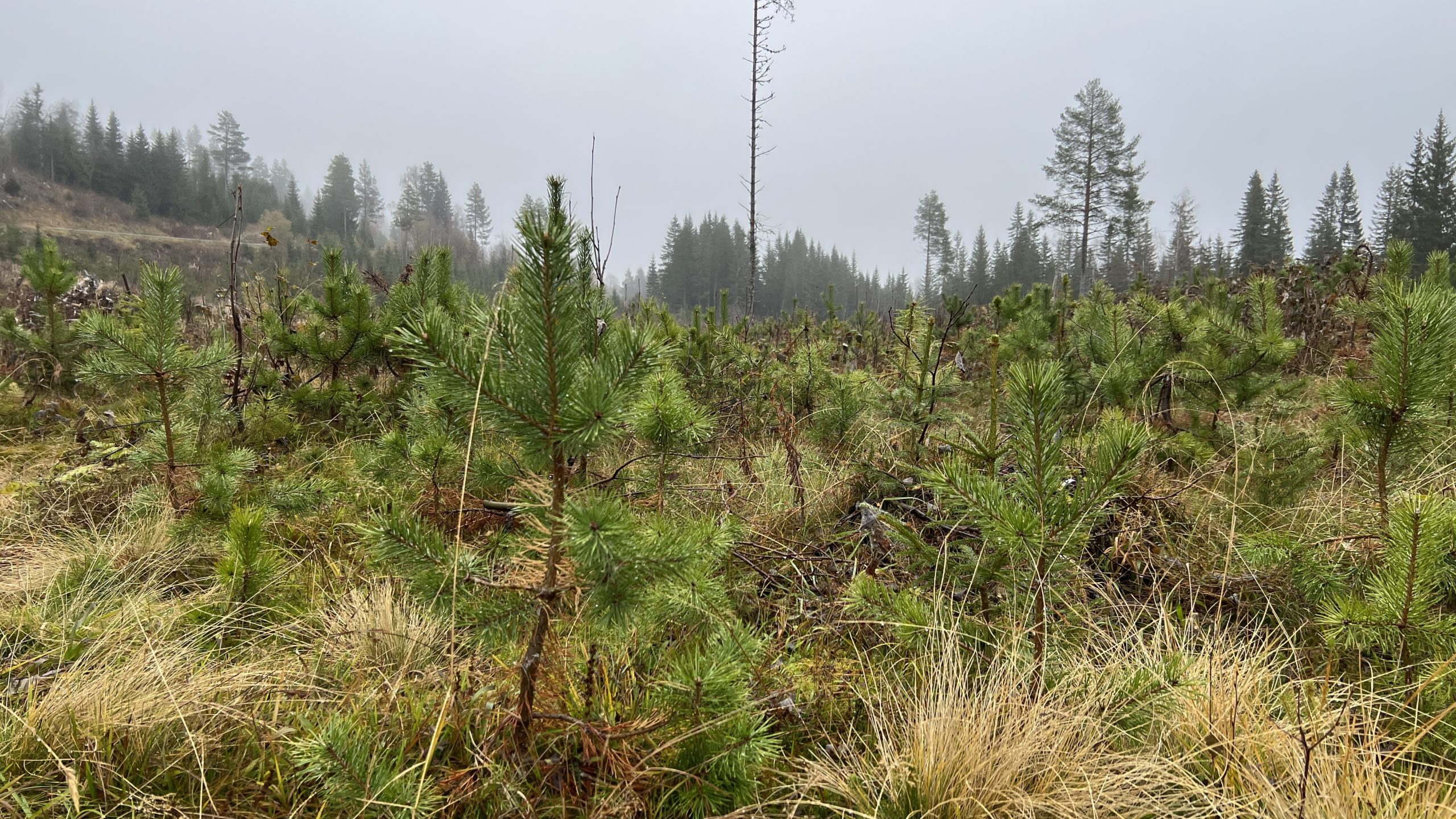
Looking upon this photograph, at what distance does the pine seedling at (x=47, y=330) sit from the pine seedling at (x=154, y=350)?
2.73 metres

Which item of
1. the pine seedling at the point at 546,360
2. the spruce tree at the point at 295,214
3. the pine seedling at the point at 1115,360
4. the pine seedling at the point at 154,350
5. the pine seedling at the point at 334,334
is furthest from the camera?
the spruce tree at the point at 295,214

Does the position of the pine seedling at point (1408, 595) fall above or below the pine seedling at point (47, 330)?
below

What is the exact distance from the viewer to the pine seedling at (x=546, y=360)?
1.00 m

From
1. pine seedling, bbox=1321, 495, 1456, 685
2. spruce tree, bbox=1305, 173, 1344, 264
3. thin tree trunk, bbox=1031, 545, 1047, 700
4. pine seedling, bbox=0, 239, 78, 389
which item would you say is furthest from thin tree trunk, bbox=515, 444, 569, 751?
spruce tree, bbox=1305, 173, 1344, 264

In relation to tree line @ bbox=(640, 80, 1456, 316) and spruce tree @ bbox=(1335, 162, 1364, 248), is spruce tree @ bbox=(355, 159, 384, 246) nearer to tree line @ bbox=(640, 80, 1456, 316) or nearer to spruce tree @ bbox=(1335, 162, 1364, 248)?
tree line @ bbox=(640, 80, 1456, 316)

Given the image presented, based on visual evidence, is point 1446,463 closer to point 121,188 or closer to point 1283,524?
point 1283,524

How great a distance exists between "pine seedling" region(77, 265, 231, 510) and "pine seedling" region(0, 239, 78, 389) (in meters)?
2.73

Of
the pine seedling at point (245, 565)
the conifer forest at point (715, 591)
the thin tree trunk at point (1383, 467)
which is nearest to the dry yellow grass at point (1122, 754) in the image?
the conifer forest at point (715, 591)

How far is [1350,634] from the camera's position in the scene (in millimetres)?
1563

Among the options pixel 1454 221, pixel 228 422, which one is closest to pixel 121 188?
pixel 228 422

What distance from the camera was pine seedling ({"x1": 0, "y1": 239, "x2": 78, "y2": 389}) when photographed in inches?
174

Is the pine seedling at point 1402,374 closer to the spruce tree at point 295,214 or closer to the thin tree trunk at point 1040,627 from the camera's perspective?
the thin tree trunk at point 1040,627

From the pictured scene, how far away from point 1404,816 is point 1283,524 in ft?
6.95

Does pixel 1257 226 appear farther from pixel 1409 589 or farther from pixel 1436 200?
pixel 1409 589
